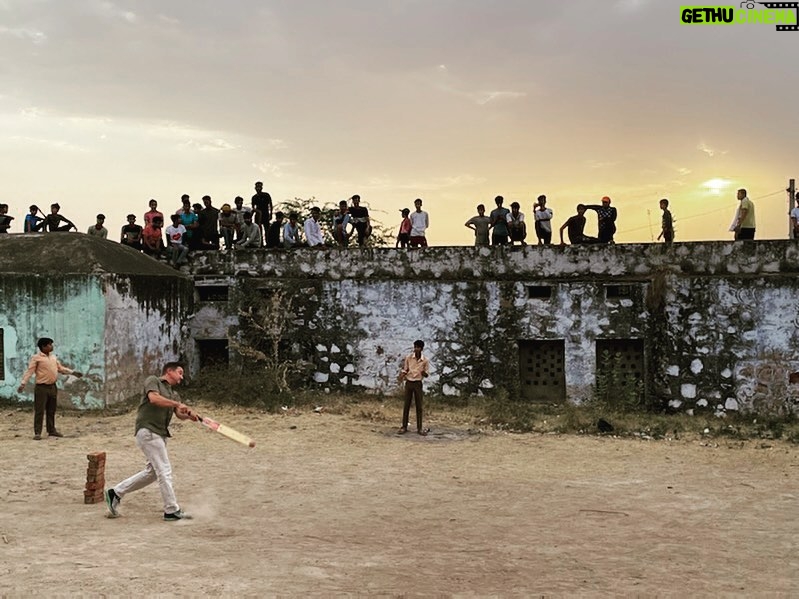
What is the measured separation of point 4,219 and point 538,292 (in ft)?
37.5

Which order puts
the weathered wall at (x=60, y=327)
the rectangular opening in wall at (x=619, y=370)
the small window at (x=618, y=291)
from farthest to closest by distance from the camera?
1. the small window at (x=618, y=291)
2. the rectangular opening in wall at (x=619, y=370)
3. the weathered wall at (x=60, y=327)

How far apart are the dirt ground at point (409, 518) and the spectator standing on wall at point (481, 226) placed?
5.16m

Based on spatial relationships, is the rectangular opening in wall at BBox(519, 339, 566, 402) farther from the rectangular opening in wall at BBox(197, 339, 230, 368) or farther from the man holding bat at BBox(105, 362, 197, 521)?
the man holding bat at BBox(105, 362, 197, 521)

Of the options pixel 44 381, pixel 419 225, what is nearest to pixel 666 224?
pixel 419 225

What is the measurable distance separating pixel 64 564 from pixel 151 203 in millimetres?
12129

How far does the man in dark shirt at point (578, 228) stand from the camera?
15.2 m

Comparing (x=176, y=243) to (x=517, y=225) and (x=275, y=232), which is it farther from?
(x=517, y=225)

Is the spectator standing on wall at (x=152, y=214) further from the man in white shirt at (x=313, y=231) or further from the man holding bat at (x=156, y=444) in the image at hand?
the man holding bat at (x=156, y=444)

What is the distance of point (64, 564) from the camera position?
591cm

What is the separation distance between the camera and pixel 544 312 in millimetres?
14805

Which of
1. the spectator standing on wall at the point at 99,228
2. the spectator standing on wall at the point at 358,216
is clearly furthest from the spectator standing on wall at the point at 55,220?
the spectator standing on wall at the point at 358,216

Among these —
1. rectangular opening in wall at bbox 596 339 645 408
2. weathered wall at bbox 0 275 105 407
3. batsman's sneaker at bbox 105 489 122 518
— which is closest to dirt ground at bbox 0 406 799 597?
batsman's sneaker at bbox 105 489 122 518

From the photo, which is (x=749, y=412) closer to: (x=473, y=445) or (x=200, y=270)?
(x=473, y=445)

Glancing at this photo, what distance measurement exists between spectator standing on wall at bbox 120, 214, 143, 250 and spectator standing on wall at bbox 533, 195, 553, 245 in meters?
8.71
